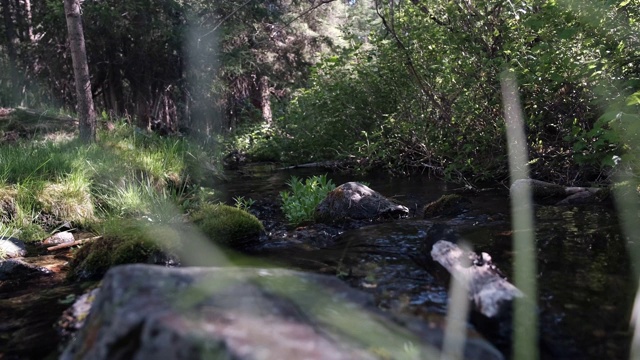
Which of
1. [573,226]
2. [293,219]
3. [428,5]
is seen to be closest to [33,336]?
[293,219]

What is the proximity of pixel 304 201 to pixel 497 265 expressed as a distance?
364 cm

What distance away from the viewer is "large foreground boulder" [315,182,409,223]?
6.84 m

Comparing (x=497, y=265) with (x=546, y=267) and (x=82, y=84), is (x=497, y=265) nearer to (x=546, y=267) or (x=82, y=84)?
(x=546, y=267)

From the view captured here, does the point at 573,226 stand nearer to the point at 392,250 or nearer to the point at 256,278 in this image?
the point at 392,250

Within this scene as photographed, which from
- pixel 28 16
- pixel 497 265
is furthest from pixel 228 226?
pixel 28 16

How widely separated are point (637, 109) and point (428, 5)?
5117 millimetres

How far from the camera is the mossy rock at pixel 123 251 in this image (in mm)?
4504

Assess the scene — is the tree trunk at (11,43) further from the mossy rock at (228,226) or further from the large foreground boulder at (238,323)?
the large foreground boulder at (238,323)

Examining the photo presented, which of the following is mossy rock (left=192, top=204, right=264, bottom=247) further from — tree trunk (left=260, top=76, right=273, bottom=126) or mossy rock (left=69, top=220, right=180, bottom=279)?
tree trunk (left=260, top=76, right=273, bottom=126)

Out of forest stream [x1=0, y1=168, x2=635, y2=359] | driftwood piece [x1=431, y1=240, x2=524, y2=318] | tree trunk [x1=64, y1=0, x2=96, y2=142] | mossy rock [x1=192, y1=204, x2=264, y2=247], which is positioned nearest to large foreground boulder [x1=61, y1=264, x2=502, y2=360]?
driftwood piece [x1=431, y1=240, x2=524, y2=318]

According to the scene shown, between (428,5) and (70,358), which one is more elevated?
(428,5)

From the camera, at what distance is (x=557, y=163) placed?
26.0ft

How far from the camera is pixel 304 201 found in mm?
7273

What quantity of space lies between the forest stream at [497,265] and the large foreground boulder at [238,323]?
1.84ft
